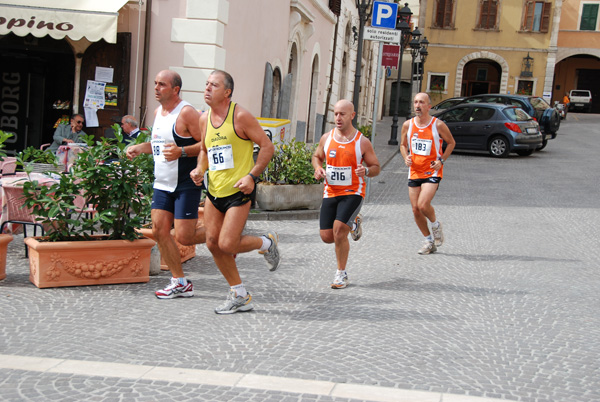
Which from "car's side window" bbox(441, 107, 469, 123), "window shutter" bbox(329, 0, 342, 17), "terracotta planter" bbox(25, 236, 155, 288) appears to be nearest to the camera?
"terracotta planter" bbox(25, 236, 155, 288)

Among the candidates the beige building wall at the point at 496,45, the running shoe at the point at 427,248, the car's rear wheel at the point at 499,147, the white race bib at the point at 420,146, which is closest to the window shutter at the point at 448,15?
the beige building wall at the point at 496,45

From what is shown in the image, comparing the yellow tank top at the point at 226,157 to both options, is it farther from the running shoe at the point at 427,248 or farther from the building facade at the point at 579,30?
the building facade at the point at 579,30

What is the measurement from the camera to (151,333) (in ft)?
16.8

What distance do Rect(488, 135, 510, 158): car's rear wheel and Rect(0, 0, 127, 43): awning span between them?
13864 millimetres

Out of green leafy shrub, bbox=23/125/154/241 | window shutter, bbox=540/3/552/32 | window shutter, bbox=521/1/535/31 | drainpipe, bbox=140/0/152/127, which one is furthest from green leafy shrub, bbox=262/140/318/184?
window shutter, bbox=540/3/552/32

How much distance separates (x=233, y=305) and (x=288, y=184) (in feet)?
17.7

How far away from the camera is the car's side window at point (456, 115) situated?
22.8 m

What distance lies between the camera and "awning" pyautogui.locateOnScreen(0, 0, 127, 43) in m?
11.0

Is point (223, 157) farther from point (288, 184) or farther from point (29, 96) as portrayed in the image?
point (29, 96)

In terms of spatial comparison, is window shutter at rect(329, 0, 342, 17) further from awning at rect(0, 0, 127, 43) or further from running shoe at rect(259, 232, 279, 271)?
running shoe at rect(259, 232, 279, 271)

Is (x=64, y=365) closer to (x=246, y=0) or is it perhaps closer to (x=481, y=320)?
(x=481, y=320)

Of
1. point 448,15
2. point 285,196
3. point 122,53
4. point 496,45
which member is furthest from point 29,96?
point 496,45

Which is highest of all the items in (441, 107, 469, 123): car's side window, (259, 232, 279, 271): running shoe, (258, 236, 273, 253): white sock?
(441, 107, 469, 123): car's side window

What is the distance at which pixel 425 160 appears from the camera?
8578 mm
